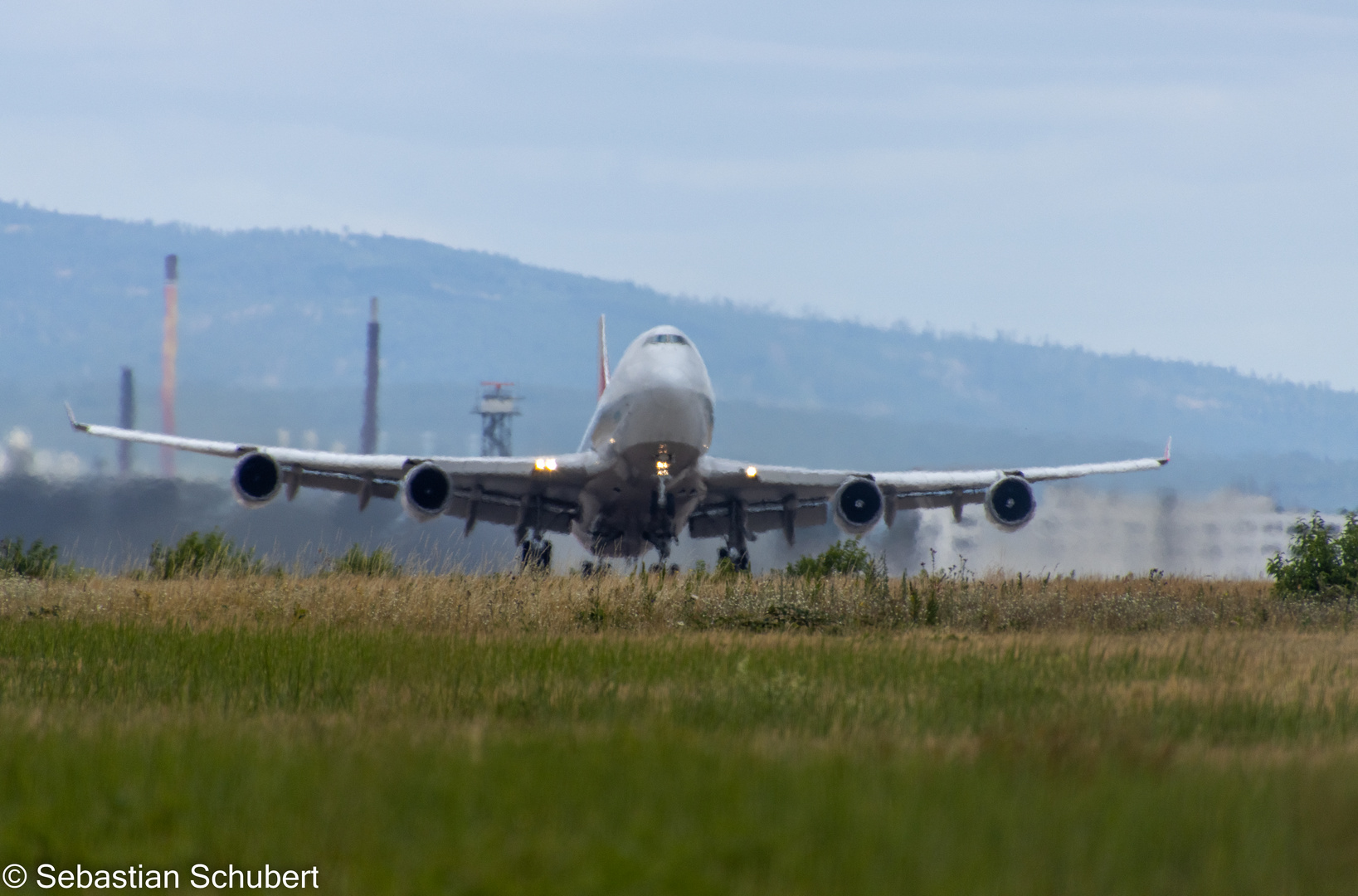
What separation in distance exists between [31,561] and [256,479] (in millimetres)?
4407

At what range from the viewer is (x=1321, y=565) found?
20.9 meters

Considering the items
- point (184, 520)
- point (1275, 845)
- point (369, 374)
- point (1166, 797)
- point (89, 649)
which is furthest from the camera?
point (369, 374)

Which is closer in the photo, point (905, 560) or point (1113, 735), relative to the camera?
point (1113, 735)

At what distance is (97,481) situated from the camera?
36875 millimetres

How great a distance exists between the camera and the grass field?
16.9 feet

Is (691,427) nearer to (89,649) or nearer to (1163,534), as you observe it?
(89,649)

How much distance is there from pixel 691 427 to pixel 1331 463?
279 feet

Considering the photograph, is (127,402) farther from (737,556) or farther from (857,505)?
(857,505)

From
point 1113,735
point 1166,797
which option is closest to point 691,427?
point 1113,735

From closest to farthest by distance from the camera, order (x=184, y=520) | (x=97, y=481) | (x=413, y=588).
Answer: (x=413, y=588), (x=97, y=481), (x=184, y=520)

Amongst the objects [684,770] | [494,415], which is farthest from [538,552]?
[494,415]

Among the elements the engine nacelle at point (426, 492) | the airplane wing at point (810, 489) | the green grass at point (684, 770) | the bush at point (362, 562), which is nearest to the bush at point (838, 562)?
the airplane wing at point (810, 489)

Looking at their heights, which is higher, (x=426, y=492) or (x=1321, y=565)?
(x=426, y=492)

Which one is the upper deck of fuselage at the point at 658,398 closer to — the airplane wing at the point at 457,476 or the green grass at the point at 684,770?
the airplane wing at the point at 457,476
